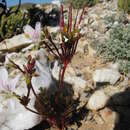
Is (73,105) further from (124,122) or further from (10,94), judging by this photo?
(10,94)

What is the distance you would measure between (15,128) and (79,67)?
1649 mm

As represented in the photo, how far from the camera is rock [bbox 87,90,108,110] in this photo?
3.69 meters

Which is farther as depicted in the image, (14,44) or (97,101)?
(14,44)

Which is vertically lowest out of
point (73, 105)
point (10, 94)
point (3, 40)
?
point (3, 40)

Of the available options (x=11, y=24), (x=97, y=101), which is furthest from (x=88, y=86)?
(x=11, y=24)

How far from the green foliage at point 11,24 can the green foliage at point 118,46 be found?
1920mm

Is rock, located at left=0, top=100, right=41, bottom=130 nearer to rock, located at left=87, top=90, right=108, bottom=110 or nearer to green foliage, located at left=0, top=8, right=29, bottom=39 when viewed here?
rock, located at left=87, top=90, right=108, bottom=110

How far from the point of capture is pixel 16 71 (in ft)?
13.8

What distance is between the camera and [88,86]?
13.9 feet

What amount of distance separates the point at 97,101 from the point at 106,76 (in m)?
0.64

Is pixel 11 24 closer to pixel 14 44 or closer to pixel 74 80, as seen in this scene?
pixel 14 44

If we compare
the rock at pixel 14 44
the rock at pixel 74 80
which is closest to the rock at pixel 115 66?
the rock at pixel 74 80

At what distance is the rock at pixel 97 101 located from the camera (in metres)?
3.69

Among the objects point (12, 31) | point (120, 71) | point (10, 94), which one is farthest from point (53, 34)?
point (10, 94)
